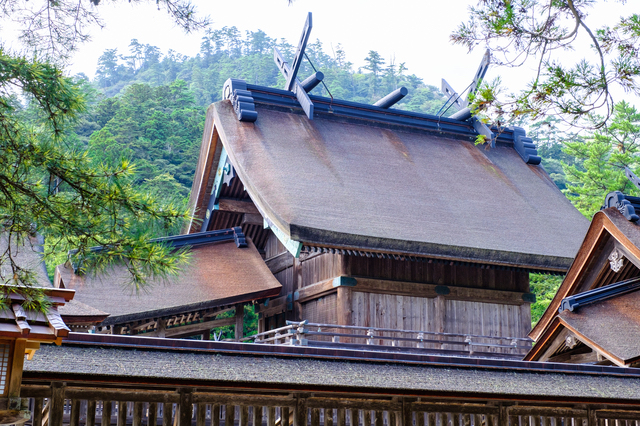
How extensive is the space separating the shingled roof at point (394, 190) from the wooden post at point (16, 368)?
5.46 m

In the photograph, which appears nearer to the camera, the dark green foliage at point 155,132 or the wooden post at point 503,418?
the wooden post at point 503,418

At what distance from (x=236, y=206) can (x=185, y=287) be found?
311 cm

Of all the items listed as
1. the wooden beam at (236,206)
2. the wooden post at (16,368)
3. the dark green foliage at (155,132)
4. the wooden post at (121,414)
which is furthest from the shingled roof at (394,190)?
the dark green foliage at (155,132)

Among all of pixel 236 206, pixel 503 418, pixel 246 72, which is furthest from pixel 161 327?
pixel 246 72

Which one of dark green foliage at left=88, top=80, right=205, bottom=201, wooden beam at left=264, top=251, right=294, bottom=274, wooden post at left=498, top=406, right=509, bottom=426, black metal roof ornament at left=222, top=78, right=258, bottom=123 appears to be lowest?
wooden post at left=498, top=406, right=509, bottom=426

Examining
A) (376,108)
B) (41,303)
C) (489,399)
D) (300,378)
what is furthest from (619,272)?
(376,108)

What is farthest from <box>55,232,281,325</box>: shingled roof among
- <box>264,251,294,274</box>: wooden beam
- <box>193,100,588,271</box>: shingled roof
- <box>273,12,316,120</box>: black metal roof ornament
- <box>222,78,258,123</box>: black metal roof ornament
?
<box>273,12,316,120</box>: black metal roof ornament

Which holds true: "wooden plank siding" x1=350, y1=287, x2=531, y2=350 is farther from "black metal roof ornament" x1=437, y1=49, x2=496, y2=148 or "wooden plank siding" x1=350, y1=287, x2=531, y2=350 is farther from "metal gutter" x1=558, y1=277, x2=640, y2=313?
"black metal roof ornament" x1=437, y1=49, x2=496, y2=148

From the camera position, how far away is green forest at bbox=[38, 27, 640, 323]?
20.0m

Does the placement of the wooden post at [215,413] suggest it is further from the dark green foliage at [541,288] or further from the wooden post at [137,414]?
the dark green foliage at [541,288]

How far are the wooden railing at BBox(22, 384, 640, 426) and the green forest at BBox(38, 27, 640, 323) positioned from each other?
176 centimetres

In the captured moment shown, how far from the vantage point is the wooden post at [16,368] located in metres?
4.69

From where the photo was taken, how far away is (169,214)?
4934 millimetres

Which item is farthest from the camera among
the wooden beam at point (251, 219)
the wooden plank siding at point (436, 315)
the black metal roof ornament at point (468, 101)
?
the black metal roof ornament at point (468, 101)
